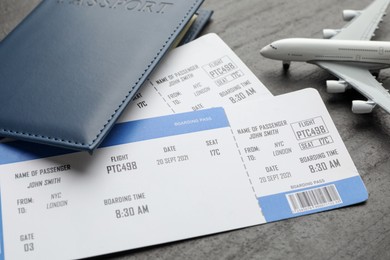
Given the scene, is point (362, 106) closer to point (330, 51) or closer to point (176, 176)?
point (330, 51)

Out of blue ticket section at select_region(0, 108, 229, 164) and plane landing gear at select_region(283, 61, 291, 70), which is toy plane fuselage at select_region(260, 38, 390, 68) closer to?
plane landing gear at select_region(283, 61, 291, 70)

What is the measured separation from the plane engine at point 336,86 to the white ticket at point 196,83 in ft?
0.26

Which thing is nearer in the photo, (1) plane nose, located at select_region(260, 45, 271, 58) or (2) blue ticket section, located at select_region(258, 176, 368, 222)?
(2) blue ticket section, located at select_region(258, 176, 368, 222)

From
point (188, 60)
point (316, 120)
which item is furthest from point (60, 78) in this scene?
point (316, 120)

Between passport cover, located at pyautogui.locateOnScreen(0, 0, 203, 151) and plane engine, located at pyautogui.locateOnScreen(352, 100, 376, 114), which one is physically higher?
passport cover, located at pyautogui.locateOnScreen(0, 0, 203, 151)

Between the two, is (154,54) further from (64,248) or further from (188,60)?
(64,248)

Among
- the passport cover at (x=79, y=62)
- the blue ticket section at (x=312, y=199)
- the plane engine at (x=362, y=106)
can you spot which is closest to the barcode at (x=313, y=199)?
the blue ticket section at (x=312, y=199)

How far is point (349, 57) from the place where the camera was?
26.6 inches

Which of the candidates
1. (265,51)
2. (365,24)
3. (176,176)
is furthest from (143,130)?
(365,24)

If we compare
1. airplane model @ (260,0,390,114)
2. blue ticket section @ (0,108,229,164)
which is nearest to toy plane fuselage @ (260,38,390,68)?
airplane model @ (260,0,390,114)

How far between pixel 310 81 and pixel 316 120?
85 millimetres

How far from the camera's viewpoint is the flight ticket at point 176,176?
55cm

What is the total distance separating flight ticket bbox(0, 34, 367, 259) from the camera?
1.80ft

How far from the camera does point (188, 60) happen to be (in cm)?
71
